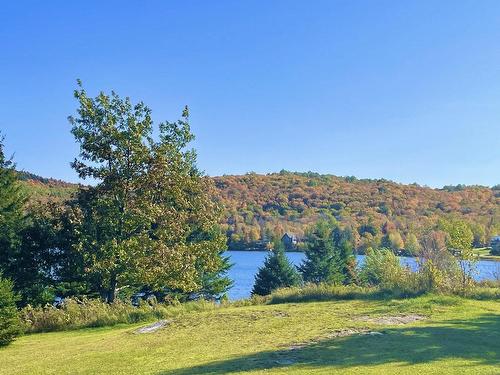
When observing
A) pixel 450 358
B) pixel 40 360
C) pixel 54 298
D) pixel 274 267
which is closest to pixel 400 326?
pixel 450 358

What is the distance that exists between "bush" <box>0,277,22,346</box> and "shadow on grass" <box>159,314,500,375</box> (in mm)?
6724

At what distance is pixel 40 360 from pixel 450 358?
7.43m

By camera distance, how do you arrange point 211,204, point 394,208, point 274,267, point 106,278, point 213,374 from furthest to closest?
point 394,208 < point 274,267 < point 211,204 < point 106,278 < point 213,374

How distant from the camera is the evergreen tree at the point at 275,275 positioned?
36.4 metres

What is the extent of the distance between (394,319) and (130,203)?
12750mm

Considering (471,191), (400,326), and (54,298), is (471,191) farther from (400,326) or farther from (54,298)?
(400,326)

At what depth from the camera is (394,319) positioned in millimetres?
10594

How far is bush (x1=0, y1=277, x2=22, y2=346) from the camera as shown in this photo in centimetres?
1211

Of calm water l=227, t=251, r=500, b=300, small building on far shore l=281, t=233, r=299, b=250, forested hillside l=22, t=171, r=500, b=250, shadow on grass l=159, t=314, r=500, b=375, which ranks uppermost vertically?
forested hillside l=22, t=171, r=500, b=250

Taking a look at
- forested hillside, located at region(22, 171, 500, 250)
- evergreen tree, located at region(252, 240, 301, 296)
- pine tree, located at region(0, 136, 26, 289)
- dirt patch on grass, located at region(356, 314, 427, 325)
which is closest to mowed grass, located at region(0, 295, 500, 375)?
dirt patch on grass, located at region(356, 314, 427, 325)

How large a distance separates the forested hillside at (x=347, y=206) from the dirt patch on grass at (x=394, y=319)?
1846 inches

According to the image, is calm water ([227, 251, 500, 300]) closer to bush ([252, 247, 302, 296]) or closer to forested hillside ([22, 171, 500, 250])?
bush ([252, 247, 302, 296])

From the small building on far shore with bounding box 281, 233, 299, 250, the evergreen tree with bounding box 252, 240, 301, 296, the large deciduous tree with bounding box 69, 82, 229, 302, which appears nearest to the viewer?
the large deciduous tree with bounding box 69, 82, 229, 302

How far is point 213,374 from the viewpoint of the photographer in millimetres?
6941
